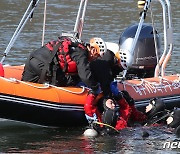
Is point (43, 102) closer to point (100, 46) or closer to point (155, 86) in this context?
point (100, 46)

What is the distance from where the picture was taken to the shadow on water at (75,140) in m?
9.23

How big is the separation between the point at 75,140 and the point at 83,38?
8.33 m

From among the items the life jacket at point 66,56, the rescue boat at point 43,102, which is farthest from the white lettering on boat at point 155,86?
the life jacket at point 66,56

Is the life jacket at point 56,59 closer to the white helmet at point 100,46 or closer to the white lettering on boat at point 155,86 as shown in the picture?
the white helmet at point 100,46

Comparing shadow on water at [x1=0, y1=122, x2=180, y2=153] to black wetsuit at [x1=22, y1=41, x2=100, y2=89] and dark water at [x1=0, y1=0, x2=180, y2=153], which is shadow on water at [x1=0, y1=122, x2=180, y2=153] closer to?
dark water at [x1=0, y1=0, x2=180, y2=153]

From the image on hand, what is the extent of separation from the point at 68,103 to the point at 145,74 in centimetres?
248

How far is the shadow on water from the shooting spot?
364 inches

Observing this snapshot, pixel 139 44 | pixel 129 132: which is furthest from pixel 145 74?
pixel 129 132

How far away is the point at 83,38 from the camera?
18.0 meters

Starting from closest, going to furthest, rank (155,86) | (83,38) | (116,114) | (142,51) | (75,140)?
(75,140)
(116,114)
(155,86)
(142,51)
(83,38)

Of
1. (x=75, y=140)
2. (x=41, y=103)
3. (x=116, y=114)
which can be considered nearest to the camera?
(x=75, y=140)

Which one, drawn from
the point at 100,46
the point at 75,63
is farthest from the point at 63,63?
the point at 100,46

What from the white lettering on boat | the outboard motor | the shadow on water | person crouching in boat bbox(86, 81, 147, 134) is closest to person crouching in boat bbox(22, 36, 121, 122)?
person crouching in boat bbox(86, 81, 147, 134)

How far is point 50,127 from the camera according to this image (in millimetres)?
10367
